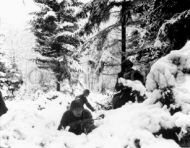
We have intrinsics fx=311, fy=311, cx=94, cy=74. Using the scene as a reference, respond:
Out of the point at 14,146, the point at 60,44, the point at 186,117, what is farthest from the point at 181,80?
the point at 60,44

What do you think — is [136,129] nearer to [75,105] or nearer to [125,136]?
[125,136]

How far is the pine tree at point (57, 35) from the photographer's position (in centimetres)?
2053

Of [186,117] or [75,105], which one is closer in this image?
[186,117]

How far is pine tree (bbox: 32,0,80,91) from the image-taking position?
67.4ft

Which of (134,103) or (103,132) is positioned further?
(134,103)

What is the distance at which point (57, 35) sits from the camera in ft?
66.4

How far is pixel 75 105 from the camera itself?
6.80 metres

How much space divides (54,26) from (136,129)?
16.8 m

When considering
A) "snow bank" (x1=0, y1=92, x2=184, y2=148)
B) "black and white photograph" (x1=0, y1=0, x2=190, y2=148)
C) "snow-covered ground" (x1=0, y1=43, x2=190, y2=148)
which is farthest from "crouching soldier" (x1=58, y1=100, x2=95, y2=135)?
"snow-covered ground" (x1=0, y1=43, x2=190, y2=148)

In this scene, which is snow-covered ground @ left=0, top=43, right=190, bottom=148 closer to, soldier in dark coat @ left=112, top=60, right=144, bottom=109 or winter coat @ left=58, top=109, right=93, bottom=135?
winter coat @ left=58, top=109, right=93, bottom=135

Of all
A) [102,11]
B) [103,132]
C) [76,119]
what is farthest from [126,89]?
[102,11]

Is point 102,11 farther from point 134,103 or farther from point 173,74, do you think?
point 173,74

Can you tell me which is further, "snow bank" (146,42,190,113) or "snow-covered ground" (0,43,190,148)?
"snow bank" (146,42,190,113)

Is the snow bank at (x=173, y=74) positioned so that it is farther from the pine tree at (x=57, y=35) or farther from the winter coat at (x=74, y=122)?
the pine tree at (x=57, y=35)
